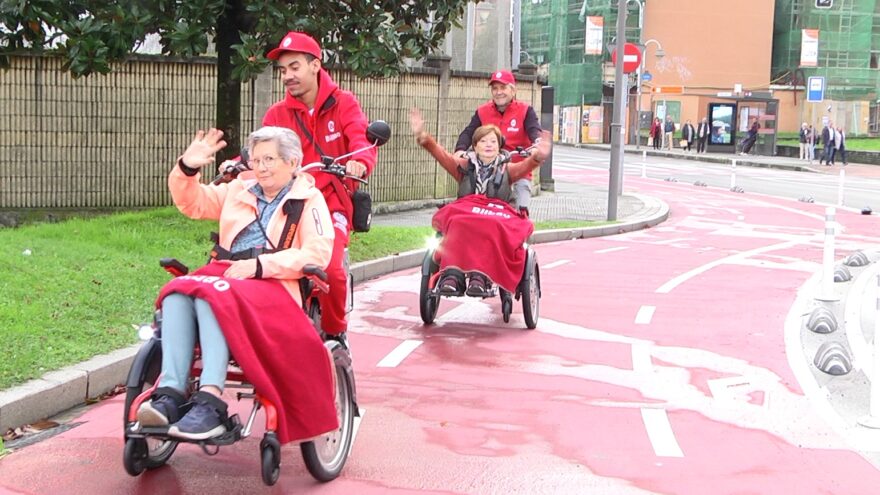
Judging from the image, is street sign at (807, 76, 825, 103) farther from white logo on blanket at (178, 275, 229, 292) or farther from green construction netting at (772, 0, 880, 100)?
white logo on blanket at (178, 275, 229, 292)

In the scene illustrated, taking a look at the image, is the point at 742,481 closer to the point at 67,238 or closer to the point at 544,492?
the point at 544,492

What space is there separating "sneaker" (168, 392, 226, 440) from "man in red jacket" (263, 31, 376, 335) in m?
1.60

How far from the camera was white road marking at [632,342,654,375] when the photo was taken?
7.94 metres

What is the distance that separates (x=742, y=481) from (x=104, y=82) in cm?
1269

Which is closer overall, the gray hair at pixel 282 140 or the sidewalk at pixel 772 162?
the gray hair at pixel 282 140

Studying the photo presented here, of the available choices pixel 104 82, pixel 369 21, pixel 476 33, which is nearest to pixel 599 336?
pixel 369 21

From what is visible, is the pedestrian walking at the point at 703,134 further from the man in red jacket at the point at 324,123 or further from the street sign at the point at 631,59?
the man in red jacket at the point at 324,123

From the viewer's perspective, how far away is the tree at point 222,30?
37.5 ft

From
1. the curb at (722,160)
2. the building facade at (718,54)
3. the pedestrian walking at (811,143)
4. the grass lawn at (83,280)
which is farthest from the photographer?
the building facade at (718,54)

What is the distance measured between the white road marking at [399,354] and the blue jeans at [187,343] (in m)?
3.22

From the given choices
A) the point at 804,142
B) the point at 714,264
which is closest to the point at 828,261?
the point at 714,264

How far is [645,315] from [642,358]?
1.97m

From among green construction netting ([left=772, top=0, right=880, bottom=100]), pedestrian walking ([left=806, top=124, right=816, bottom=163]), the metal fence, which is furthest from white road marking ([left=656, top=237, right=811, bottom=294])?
green construction netting ([left=772, top=0, right=880, bottom=100])

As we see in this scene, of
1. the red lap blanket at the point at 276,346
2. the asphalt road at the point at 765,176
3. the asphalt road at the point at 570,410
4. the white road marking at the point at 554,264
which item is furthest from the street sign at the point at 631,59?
the red lap blanket at the point at 276,346
